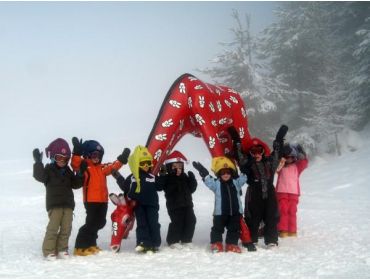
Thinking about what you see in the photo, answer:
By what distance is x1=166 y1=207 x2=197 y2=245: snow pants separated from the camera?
6.48 m

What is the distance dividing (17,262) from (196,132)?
3.71 metres

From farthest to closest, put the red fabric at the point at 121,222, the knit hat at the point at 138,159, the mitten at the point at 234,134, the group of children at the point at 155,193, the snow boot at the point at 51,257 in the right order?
the mitten at the point at 234,134 → the knit hat at the point at 138,159 → the red fabric at the point at 121,222 → the group of children at the point at 155,193 → the snow boot at the point at 51,257

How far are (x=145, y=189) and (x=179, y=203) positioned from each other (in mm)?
608

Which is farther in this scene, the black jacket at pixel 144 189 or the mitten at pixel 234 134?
the mitten at pixel 234 134

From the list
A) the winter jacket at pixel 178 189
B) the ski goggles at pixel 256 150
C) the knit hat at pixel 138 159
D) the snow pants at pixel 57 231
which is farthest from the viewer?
the ski goggles at pixel 256 150

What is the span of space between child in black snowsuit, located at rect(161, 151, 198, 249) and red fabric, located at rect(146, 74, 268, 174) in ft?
1.24

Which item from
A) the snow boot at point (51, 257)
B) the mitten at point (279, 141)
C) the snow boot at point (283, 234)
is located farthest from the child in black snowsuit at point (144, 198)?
the snow boot at point (283, 234)

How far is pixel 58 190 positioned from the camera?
6.01m

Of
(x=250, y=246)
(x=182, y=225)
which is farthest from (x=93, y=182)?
(x=250, y=246)

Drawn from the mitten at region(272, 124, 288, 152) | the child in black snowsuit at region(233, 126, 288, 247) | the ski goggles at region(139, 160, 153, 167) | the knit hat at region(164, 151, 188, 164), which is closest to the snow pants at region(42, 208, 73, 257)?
the ski goggles at region(139, 160, 153, 167)

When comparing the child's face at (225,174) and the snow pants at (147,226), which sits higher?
the child's face at (225,174)

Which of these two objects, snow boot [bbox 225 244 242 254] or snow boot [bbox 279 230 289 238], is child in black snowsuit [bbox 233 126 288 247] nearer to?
snow boot [bbox 225 244 242 254]

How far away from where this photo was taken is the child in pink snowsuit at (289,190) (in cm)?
734

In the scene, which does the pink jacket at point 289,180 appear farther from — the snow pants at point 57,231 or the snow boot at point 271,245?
the snow pants at point 57,231
